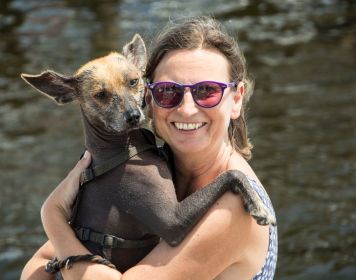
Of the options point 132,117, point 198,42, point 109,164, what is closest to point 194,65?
point 198,42

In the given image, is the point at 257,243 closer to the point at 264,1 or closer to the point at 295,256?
the point at 295,256

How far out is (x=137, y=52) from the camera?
4.02 m

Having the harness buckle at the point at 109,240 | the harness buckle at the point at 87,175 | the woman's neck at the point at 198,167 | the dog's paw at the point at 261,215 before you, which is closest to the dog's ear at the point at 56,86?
the harness buckle at the point at 87,175

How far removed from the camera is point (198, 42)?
3.60m

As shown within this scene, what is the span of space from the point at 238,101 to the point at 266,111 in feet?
25.6

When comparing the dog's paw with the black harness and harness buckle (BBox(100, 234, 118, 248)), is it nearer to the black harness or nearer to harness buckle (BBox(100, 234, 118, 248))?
the black harness

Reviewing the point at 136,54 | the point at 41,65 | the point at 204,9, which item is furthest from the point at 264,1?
the point at 136,54

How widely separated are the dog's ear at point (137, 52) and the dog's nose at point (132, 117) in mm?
399

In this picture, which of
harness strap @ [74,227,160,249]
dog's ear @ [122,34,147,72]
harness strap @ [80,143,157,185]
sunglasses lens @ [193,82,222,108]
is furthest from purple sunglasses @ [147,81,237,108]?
harness strap @ [74,227,160,249]

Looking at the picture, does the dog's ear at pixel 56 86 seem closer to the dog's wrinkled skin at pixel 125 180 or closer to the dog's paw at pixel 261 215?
the dog's wrinkled skin at pixel 125 180

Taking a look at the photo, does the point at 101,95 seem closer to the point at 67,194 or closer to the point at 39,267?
the point at 67,194

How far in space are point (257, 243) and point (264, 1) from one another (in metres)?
13.7

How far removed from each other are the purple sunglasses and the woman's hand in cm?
52

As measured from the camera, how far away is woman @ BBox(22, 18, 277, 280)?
3336 millimetres
